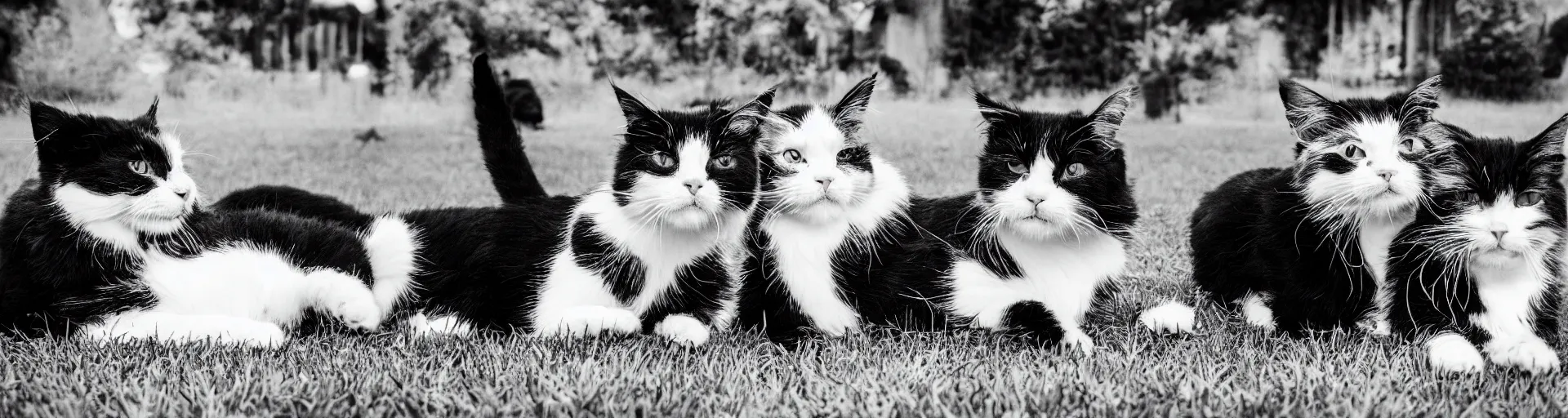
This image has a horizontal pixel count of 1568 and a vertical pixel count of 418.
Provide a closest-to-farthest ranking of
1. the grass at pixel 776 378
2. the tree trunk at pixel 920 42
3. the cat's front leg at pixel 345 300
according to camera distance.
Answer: the grass at pixel 776 378
the cat's front leg at pixel 345 300
the tree trunk at pixel 920 42

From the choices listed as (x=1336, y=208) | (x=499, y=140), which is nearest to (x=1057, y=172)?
(x=1336, y=208)

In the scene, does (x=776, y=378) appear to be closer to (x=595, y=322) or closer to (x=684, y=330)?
(x=684, y=330)

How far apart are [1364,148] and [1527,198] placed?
0.31 meters

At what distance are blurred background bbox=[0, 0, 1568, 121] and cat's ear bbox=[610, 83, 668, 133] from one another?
485cm

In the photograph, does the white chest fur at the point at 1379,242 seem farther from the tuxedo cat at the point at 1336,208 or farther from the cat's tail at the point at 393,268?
the cat's tail at the point at 393,268

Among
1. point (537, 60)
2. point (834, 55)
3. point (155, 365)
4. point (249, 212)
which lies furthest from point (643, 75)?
point (155, 365)

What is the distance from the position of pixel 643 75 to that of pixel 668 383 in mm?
5451

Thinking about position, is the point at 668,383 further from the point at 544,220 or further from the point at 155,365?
the point at 155,365

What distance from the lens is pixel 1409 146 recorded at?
2184 millimetres

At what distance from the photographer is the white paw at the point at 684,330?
7.63ft

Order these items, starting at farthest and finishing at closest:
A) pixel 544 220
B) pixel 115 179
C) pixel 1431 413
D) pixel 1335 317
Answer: pixel 544 220 < pixel 1335 317 < pixel 115 179 < pixel 1431 413

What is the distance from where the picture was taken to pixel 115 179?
220 cm

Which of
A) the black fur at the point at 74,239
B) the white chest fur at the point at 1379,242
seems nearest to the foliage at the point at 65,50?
the black fur at the point at 74,239

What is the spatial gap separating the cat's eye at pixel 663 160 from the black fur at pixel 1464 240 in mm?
1551
